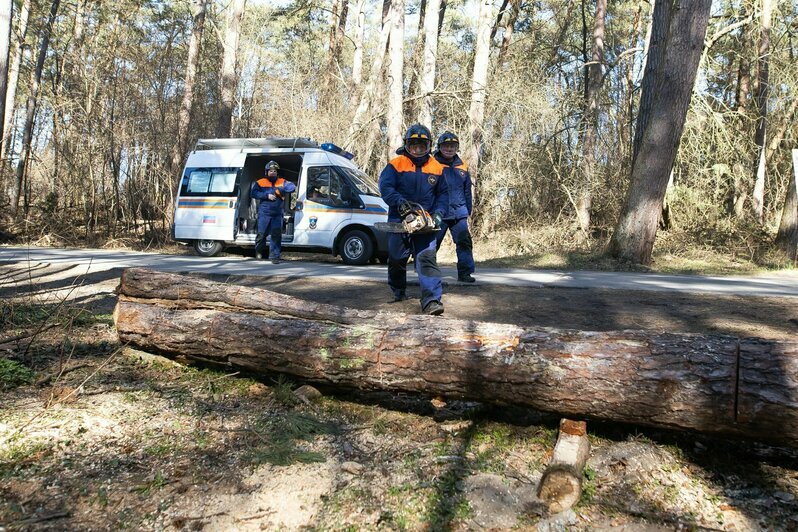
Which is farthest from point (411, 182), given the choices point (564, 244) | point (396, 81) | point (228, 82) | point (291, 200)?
point (228, 82)

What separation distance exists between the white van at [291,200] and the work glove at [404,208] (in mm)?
5861

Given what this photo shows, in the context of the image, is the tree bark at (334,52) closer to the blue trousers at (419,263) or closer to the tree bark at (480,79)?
the tree bark at (480,79)

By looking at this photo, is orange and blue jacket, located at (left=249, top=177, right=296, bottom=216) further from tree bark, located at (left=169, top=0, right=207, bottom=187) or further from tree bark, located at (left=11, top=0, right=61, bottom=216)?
tree bark, located at (left=11, top=0, right=61, bottom=216)

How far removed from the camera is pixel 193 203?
1402 cm

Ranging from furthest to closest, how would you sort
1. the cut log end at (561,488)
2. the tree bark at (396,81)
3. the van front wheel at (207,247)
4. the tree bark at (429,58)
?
the tree bark at (429,58)
the tree bark at (396,81)
the van front wheel at (207,247)
the cut log end at (561,488)

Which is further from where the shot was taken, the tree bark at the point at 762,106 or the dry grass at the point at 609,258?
the tree bark at the point at 762,106

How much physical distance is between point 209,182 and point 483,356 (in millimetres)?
11738

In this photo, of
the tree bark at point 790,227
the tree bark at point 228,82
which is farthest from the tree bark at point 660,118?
the tree bark at point 228,82

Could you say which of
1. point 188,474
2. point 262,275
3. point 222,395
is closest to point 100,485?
point 188,474

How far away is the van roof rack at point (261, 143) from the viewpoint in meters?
13.0

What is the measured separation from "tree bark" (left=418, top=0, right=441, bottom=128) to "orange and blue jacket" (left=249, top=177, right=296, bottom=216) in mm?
5246

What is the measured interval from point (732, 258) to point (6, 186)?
830 inches

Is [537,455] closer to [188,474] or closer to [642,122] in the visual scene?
[188,474]

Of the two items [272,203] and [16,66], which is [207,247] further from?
[16,66]
